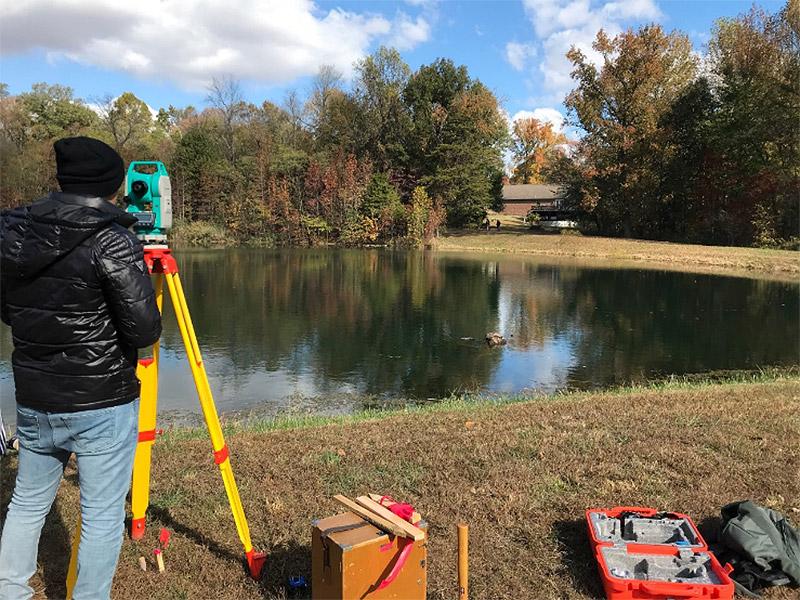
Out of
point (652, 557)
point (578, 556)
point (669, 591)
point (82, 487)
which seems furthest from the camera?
point (578, 556)

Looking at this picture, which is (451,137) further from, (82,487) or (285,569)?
(82,487)

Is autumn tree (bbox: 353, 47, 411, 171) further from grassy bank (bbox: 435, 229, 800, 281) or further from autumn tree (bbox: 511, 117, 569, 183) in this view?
autumn tree (bbox: 511, 117, 569, 183)

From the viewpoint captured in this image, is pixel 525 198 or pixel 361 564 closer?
pixel 361 564

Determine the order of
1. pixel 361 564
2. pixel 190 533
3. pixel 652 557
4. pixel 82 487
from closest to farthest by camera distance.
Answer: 1. pixel 82 487
2. pixel 361 564
3. pixel 652 557
4. pixel 190 533

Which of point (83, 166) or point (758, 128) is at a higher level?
point (758, 128)

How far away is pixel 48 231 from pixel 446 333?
521 inches

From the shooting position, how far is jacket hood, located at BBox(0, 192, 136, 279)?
215 cm

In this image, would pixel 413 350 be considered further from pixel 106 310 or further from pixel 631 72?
pixel 631 72

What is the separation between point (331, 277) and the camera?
26.1 m

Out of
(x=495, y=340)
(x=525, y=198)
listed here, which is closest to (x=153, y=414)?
(x=495, y=340)

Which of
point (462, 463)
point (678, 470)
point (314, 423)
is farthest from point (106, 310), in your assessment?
point (314, 423)

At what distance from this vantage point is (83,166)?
7.32 ft

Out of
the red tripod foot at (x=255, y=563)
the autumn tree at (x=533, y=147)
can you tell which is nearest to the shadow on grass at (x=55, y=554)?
the red tripod foot at (x=255, y=563)

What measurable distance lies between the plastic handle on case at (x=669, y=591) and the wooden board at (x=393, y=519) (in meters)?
1.15
